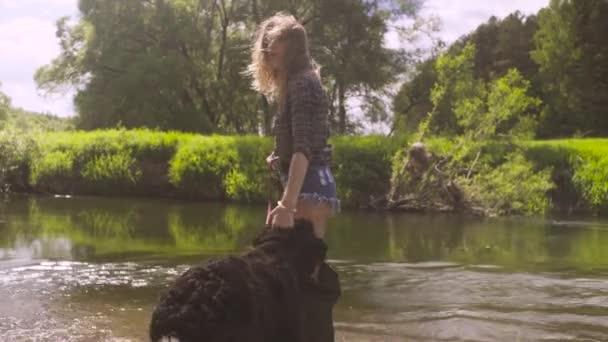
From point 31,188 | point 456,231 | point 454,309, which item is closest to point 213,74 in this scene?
point 31,188

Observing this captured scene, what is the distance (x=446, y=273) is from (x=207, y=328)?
643cm

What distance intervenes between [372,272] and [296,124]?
5.73 metres

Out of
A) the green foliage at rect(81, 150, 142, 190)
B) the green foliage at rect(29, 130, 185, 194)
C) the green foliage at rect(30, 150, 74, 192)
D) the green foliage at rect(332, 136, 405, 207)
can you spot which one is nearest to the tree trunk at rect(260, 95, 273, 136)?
the green foliage at rect(29, 130, 185, 194)

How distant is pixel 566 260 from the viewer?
10.2 meters

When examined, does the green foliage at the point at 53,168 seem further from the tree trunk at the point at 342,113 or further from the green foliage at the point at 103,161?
the tree trunk at the point at 342,113

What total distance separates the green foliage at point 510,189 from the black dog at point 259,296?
13.1 metres

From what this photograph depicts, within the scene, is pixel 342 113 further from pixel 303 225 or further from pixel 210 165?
pixel 303 225

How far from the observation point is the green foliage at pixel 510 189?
53.3 ft

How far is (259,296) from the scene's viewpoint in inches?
131

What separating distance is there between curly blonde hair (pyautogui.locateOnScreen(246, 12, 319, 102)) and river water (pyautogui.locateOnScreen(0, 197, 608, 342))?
2793 millimetres

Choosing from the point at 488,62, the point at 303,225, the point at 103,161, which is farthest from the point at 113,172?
the point at 488,62

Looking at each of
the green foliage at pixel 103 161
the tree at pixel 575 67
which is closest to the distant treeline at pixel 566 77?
the tree at pixel 575 67

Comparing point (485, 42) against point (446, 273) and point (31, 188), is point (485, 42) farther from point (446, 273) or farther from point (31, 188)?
point (446, 273)

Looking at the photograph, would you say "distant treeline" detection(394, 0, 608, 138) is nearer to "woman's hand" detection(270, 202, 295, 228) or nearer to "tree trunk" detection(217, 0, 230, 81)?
"tree trunk" detection(217, 0, 230, 81)
